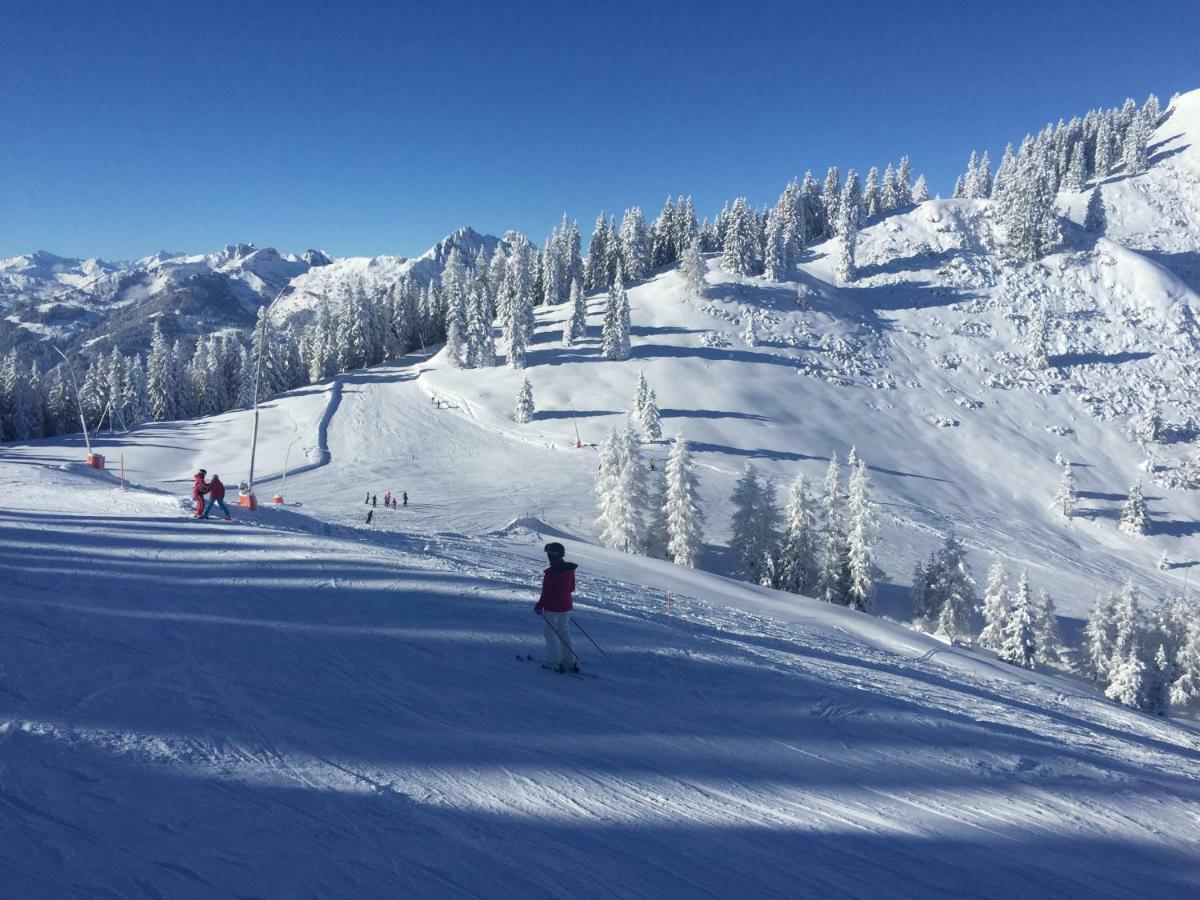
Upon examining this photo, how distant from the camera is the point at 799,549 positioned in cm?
3688

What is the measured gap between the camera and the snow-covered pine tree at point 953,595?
3409 centimetres

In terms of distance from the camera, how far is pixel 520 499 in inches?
1663

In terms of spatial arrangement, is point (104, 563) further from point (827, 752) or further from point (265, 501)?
point (265, 501)

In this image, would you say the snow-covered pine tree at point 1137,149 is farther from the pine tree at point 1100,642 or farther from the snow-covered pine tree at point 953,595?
the snow-covered pine tree at point 953,595

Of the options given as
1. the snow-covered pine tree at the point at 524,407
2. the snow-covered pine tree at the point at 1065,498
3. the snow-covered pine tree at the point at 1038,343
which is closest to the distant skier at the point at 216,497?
the snow-covered pine tree at the point at 524,407

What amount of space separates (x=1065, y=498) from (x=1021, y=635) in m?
35.9

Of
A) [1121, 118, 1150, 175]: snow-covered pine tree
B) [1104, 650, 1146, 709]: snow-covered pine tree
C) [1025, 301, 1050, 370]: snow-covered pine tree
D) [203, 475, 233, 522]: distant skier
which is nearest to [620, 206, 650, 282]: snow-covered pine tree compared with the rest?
[1025, 301, 1050, 370]: snow-covered pine tree

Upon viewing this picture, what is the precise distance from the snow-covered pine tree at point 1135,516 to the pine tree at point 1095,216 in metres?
80.6

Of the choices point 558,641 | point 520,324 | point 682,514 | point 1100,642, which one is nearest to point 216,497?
point 558,641

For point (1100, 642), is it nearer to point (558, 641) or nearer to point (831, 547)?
point (831, 547)

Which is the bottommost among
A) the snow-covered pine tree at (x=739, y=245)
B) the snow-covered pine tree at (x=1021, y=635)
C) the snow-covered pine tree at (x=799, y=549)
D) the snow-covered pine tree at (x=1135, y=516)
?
the snow-covered pine tree at (x=1021, y=635)

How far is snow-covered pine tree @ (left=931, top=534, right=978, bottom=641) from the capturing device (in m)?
34.1

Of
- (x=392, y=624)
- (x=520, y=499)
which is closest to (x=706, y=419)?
(x=520, y=499)

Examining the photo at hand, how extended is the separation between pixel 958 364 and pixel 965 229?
4766 centimetres
